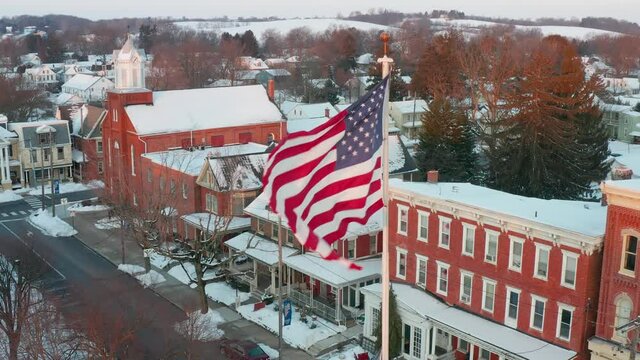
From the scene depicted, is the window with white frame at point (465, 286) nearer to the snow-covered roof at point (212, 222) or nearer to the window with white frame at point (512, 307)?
the window with white frame at point (512, 307)

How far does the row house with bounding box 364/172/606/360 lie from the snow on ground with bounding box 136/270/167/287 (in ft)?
46.2

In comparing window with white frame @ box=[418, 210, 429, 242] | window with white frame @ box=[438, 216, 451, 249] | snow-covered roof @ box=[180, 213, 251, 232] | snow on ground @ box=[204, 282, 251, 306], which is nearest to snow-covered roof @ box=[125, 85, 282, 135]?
snow-covered roof @ box=[180, 213, 251, 232]

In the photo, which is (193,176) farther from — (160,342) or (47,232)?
(160,342)

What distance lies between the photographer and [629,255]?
83.1 feet

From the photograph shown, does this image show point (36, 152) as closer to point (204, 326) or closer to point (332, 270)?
point (332, 270)

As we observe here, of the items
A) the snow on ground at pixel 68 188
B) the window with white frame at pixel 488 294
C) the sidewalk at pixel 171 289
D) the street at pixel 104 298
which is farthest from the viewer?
the snow on ground at pixel 68 188

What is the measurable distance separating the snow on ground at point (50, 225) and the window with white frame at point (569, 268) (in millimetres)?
35591

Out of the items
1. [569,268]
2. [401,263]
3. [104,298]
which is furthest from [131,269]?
[569,268]

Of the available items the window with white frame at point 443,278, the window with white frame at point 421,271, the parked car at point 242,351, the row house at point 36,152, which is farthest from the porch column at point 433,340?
the row house at point 36,152

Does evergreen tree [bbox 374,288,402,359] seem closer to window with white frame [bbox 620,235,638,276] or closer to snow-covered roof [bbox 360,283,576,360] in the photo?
snow-covered roof [bbox 360,283,576,360]

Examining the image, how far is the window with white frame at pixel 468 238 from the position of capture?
30.4 m

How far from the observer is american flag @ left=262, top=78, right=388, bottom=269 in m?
13.0

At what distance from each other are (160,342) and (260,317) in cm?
530

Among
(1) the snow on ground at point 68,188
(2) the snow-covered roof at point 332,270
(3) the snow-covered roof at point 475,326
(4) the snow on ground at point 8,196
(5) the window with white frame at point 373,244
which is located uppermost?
(5) the window with white frame at point 373,244
